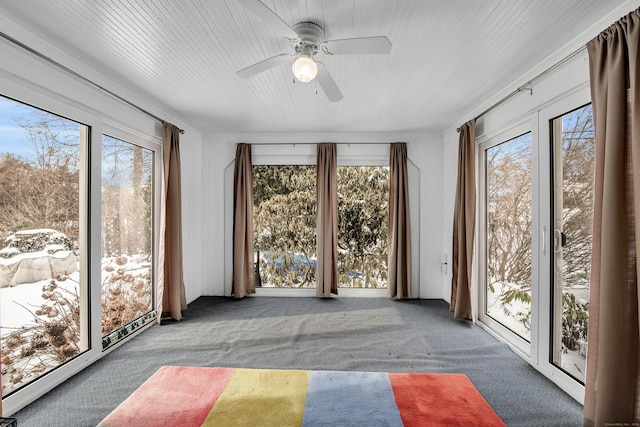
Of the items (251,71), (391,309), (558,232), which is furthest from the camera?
(391,309)

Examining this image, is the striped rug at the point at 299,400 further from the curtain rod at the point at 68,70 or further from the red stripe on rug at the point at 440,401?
the curtain rod at the point at 68,70

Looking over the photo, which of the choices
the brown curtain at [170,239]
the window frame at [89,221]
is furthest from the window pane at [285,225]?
the window frame at [89,221]

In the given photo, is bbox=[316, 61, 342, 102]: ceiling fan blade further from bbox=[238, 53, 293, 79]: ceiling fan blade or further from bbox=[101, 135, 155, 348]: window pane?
bbox=[101, 135, 155, 348]: window pane

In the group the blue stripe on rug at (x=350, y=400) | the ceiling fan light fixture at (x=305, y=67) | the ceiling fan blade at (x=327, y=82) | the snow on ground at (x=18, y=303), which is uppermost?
the ceiling fan blade at (x=327, y=82)

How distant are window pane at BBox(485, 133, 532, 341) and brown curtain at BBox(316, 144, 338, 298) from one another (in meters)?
1.97

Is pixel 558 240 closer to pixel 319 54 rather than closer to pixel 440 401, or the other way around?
pixel 440 401

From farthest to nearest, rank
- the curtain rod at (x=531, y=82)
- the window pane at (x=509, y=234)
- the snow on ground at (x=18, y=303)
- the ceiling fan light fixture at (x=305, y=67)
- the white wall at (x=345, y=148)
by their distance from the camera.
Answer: the white wall at (x=345, y=148)
the window pane at (x=509, y=234)
the curtain rod at (x=531, y=82)
the snow on ground at (x=18, y=303)
the ceiling fan light fixture at (x=305, y=67)

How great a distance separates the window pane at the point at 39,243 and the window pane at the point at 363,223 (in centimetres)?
317

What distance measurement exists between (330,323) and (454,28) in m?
2.98

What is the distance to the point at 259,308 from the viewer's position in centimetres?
402

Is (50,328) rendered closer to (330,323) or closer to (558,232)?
(330,323)

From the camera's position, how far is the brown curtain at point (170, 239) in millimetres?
3479

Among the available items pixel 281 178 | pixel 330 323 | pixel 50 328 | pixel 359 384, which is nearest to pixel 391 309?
pixel 330 323

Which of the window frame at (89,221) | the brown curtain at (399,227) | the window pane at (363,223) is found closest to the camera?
the window frame at (89,221)
